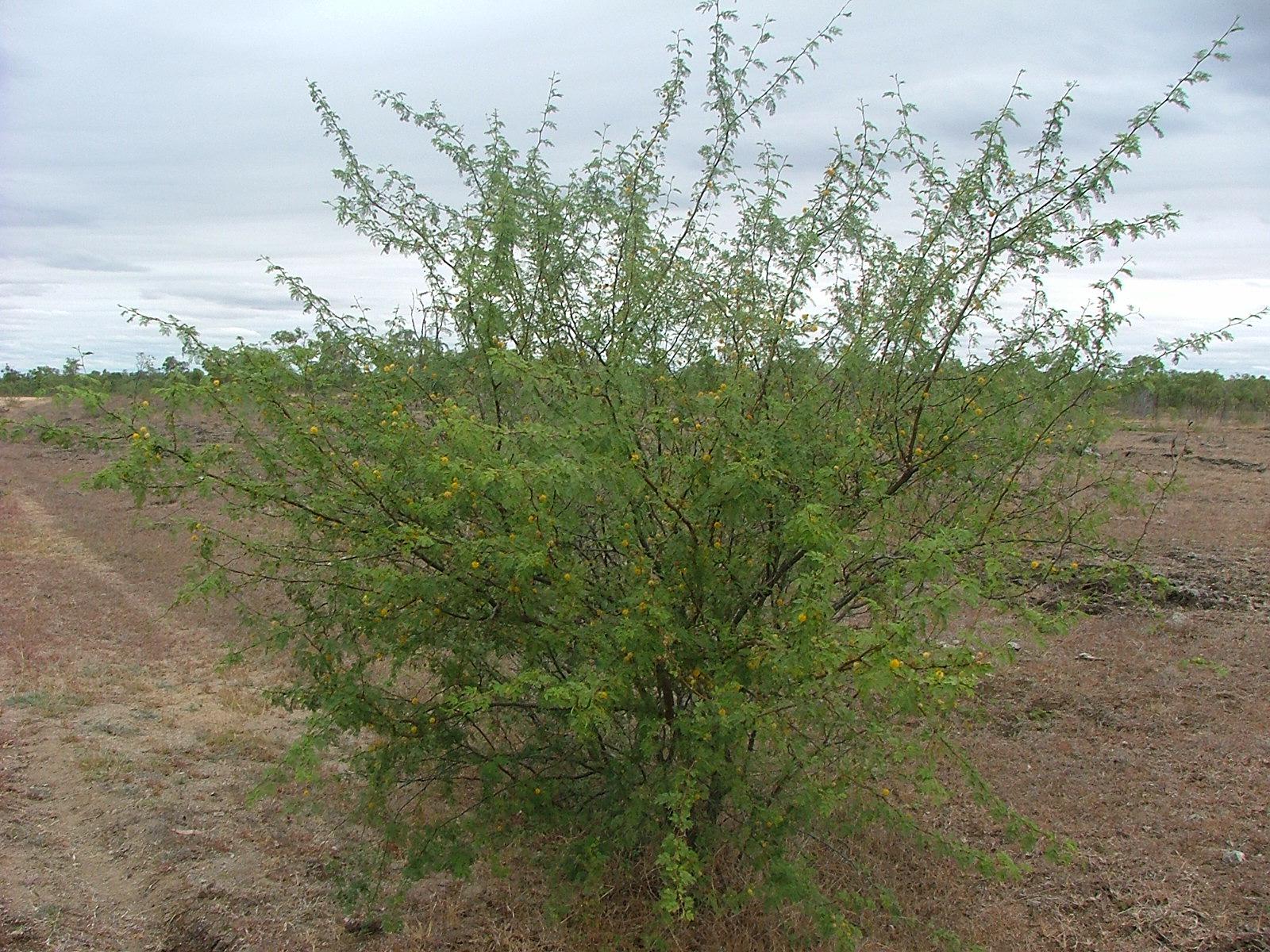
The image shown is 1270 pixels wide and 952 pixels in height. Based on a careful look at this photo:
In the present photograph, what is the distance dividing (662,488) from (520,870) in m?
2.30

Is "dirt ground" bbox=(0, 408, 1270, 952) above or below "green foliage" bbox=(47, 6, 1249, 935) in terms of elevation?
below

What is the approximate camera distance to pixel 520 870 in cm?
474

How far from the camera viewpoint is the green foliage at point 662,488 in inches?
137

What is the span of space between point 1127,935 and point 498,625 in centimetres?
302

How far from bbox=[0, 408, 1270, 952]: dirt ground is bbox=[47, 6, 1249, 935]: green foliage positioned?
1.28 feet

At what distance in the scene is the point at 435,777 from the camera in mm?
4332

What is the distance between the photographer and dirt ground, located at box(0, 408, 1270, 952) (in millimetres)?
4152

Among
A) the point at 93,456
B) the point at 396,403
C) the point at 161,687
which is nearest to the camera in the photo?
the point at 396,403

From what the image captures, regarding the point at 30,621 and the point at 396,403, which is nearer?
the point at 396,403

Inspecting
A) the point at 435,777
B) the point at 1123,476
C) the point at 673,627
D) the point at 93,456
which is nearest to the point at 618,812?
the point at 435,777

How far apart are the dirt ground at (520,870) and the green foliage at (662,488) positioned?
39 centimetres

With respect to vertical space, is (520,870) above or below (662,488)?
below

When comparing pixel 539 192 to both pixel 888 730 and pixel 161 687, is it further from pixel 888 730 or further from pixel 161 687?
pixel 161 687

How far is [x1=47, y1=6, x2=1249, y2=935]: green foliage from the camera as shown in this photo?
11.4 ft
